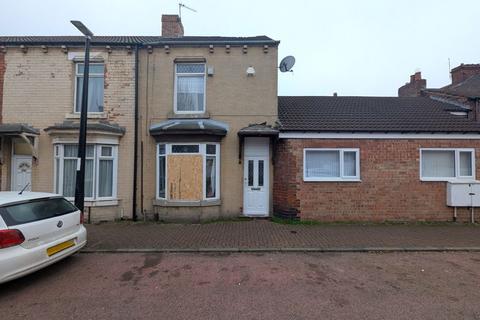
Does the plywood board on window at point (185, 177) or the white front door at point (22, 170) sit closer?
the plywood board on window at point (185, 177)

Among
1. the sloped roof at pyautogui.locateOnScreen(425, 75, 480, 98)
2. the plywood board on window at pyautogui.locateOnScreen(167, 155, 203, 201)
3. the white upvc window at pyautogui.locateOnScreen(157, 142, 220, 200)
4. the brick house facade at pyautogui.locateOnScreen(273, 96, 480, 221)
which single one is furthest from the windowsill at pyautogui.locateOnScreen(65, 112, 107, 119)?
the sloped roof at pyautogui.locateOnScreen(425, 75, 480, 98)

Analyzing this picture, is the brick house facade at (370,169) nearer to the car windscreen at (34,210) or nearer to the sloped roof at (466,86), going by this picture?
the sloped roof at (466,86)

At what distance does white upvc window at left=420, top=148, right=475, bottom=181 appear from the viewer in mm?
9836

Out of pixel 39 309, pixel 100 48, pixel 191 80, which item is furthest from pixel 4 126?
pixel 39 309

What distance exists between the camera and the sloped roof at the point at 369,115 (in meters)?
9.87

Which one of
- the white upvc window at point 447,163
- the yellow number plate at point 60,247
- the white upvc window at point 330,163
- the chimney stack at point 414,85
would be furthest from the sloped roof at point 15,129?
the chimney stack at point 414,85

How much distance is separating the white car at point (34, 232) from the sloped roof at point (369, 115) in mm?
6551

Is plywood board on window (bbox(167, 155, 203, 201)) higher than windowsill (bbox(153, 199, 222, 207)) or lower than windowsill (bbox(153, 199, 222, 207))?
higher

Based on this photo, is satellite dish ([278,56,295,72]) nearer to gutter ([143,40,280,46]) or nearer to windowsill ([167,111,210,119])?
gutter ([143,40,280,46])

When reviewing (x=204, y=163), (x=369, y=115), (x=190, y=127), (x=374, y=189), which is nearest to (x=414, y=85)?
(x=369, y=115)

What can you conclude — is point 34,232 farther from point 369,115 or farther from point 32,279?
point 369,115

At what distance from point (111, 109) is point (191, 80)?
9.60 ft

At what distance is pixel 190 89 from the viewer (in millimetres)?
10562

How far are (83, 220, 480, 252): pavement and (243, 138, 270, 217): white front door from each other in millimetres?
791
